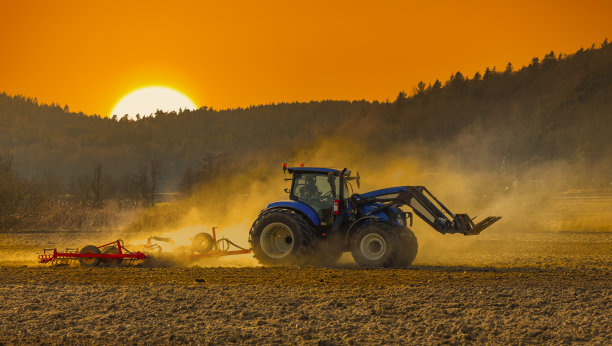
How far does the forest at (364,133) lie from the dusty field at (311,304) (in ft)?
151

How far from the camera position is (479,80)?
151375 mm

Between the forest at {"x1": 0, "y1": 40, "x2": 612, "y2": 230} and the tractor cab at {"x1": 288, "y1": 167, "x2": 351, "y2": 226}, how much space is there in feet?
146

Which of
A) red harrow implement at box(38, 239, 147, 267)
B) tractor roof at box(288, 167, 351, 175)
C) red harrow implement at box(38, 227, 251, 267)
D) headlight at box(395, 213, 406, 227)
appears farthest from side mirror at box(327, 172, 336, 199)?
red harrow implement at box(38, 239, 147, 267)

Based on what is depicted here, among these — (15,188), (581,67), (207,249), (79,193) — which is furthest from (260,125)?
(207,249)

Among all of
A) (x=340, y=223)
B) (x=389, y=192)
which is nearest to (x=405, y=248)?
(x=389, y=192)

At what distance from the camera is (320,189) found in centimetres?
1678

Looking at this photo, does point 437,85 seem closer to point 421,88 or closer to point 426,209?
point 421,88

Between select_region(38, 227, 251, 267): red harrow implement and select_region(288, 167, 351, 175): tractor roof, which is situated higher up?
select_region(288, 167, 351, 175): tractor roof

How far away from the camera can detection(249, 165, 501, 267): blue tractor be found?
15.8m

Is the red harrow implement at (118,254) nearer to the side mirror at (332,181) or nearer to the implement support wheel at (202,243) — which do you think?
the implement support wheel at (202,243)

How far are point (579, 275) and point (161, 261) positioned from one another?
9.93m

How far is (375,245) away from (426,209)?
1.51 m

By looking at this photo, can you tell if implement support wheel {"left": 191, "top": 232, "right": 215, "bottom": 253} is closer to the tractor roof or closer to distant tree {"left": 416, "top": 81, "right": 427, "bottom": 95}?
the tractor roof

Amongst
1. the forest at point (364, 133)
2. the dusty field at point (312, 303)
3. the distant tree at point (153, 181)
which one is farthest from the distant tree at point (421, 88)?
the dusty field at point (312, 303)
